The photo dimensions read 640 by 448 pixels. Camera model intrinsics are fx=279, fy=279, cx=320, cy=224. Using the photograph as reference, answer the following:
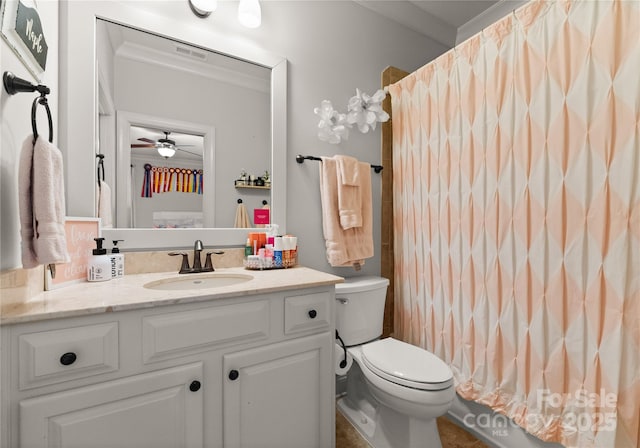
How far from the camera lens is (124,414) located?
0.78 m

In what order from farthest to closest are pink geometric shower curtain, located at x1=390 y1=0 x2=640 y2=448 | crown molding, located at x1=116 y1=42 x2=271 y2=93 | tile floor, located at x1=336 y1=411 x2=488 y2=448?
1. tile floor, located at x1=336 y1=411 x2=488 y2=448
2. crown molding, located at x1=116 y1=42 x2=271 y2=93
3. pink geometric shower curtain, located at x1=390 y1=0 x2=640 y2=448

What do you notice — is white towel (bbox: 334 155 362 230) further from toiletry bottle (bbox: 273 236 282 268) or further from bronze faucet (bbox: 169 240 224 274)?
bronze faucet (bbox: 169 240 224 274)

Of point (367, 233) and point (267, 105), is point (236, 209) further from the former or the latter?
point (367, 233)

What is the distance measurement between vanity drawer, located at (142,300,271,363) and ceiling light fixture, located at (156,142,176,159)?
81 cm

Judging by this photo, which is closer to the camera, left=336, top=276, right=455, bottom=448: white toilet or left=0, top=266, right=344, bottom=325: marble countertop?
left=0, top=266, right=344, bottom=325: marble countertop

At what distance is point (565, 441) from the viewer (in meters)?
1.06

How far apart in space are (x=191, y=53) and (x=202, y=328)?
129 centimetres

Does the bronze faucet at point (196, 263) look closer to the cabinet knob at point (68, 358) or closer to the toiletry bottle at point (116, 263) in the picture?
the toiletry bottle at point (116, 263)

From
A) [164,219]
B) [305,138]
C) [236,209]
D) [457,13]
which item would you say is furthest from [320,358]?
→ [457,13]

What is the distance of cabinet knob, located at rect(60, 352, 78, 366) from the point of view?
0.70 m

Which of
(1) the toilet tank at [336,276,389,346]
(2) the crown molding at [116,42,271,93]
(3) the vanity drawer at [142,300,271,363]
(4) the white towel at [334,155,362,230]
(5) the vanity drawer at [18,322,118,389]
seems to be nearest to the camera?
(5) the vanity drawer at [18,322,118,389]

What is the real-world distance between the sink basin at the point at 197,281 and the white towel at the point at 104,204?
0.36 m

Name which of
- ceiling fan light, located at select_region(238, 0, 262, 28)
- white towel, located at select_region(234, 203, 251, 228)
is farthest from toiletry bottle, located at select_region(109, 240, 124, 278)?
ceiling fan light, located at select_region(238, 0, 262, 28)

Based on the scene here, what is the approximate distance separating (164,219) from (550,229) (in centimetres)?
166
